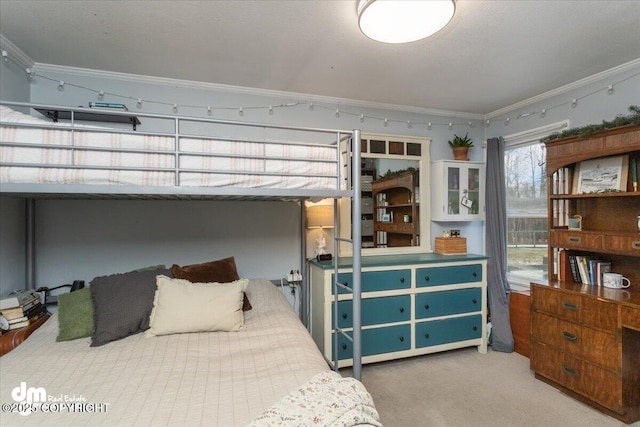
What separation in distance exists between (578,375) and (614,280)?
75 cm

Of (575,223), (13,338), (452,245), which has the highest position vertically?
(575,223)

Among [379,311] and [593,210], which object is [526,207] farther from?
[379,311]

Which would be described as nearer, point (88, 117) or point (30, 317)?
point (30, 317)

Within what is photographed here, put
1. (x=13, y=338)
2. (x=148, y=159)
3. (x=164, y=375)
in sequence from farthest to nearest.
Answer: (x=13, y=338) → (x=148, y=159) → (x=164, y=375)

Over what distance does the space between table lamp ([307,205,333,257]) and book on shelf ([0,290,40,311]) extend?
6.84 ft

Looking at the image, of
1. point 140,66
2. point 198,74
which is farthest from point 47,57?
point 198,74

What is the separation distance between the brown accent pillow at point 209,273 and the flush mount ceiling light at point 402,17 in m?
1.84

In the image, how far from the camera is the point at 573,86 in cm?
286

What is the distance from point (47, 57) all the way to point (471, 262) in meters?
3.89

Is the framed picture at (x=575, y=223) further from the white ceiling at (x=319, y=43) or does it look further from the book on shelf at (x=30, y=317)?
the book on shelf at (x=30, y=317)

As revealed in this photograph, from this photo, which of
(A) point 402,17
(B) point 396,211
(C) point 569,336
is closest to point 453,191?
(B) point 396,211

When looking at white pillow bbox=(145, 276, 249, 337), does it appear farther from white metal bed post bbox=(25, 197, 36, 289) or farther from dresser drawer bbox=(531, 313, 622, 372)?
dresser drawer bbox=(531, 313, 622, 372)

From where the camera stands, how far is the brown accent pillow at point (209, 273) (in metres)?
2.25

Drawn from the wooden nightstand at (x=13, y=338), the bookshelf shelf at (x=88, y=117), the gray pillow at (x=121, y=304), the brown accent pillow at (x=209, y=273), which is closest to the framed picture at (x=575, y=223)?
the brown accent pillow at (x=209, y=273)
